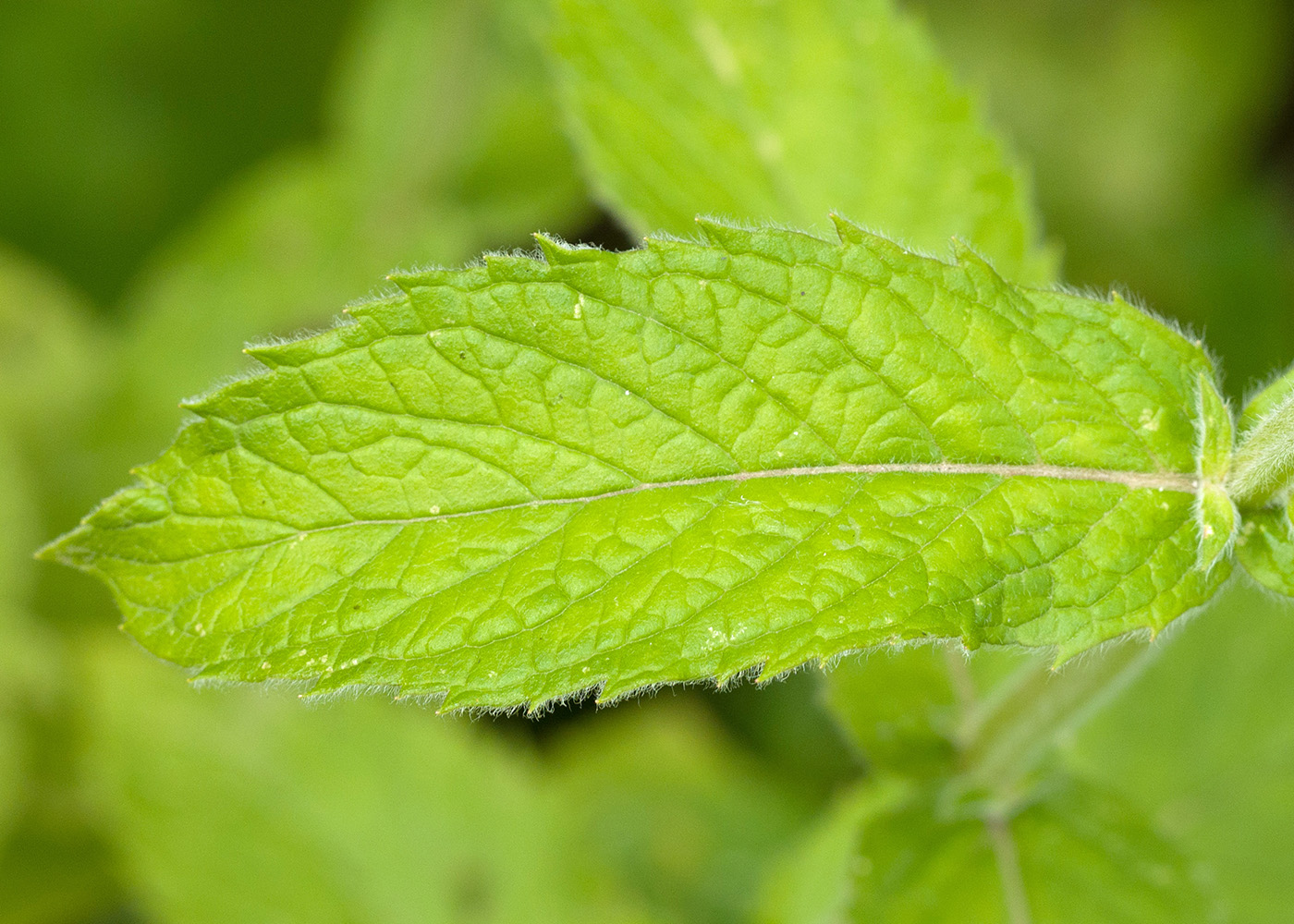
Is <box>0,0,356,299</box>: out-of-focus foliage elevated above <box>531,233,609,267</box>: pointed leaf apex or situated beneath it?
elevated above

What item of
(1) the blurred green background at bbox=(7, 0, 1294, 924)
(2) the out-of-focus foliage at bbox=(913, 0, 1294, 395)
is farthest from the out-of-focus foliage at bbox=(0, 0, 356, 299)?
(2) the out-of-focus foliage at bbox=(913, 0, 1294, 395)

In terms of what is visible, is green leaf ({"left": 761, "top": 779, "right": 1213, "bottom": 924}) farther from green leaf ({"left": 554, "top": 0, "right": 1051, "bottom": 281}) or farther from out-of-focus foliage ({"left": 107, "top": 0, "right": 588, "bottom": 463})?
out-of-focus foliage ({"left": 107, "top": 0, "right": 588, "bottom": 463})

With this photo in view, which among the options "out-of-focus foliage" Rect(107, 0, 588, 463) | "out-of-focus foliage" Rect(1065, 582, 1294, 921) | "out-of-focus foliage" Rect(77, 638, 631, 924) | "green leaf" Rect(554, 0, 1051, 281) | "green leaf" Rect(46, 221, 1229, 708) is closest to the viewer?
"green leaf" Rect(46, 221, 1229, 708)

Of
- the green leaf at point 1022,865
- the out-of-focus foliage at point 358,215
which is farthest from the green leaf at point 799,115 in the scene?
the out-of-focus foliage at point 358,215

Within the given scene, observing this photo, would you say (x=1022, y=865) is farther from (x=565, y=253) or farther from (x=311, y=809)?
(x=311, y=809)

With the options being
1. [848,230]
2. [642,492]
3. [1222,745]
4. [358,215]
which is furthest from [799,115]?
[1222,745]

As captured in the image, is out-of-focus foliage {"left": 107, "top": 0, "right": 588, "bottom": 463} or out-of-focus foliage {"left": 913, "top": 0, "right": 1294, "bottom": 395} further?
out-of-focus foliage {"left": 913, "top": 0, "right": 1294, "bottom": 395}

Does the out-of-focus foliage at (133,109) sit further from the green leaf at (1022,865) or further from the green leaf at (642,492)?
the green leaf at (1022,865)
